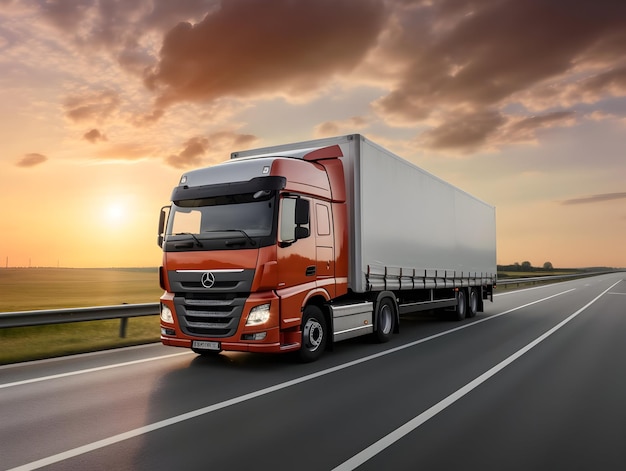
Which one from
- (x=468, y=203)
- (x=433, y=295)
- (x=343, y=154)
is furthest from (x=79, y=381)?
(x=468, y=203)

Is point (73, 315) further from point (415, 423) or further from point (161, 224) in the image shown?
point (415, 423)

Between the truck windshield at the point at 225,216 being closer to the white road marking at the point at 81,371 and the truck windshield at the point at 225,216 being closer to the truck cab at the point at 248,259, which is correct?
the truck cab at the point at 248,259

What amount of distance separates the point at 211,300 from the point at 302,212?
78.3 inches

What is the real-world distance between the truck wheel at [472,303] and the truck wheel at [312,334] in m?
9.44

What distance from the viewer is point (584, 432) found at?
527cm

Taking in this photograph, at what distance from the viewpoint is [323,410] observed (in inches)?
233

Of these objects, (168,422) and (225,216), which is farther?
(225,216)

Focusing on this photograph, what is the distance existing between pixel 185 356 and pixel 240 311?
87.7 inches

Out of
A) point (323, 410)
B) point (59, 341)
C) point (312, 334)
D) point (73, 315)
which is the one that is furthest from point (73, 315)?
point (323, 410)

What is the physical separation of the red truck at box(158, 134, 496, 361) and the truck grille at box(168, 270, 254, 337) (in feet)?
0.06

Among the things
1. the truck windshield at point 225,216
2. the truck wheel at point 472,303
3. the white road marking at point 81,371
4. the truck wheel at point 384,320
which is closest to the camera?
the white road marking at point 81,371

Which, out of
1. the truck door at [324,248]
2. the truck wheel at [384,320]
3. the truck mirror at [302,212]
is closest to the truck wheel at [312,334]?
the truck door at [324,248]

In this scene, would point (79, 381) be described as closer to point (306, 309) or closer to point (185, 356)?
point (185, 356)

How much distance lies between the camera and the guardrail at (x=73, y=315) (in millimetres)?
9609
